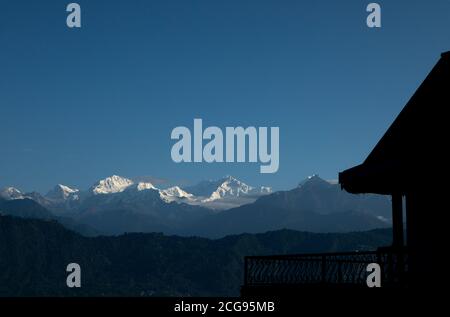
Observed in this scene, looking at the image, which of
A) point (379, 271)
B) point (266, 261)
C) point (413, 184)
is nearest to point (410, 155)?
point (413, 184)

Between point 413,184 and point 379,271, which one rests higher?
point 413,184

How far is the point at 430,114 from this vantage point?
21.2 m

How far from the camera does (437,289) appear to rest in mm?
19609

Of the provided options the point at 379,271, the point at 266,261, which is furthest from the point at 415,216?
the point at 266,261

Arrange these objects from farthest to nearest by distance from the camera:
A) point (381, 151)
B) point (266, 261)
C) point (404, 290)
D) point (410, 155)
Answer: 1. point (266, 261)
2. point (381, 151)
3. point (410, 155)
4. point (404, 290)

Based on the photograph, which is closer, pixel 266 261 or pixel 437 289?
pixel 437 289
